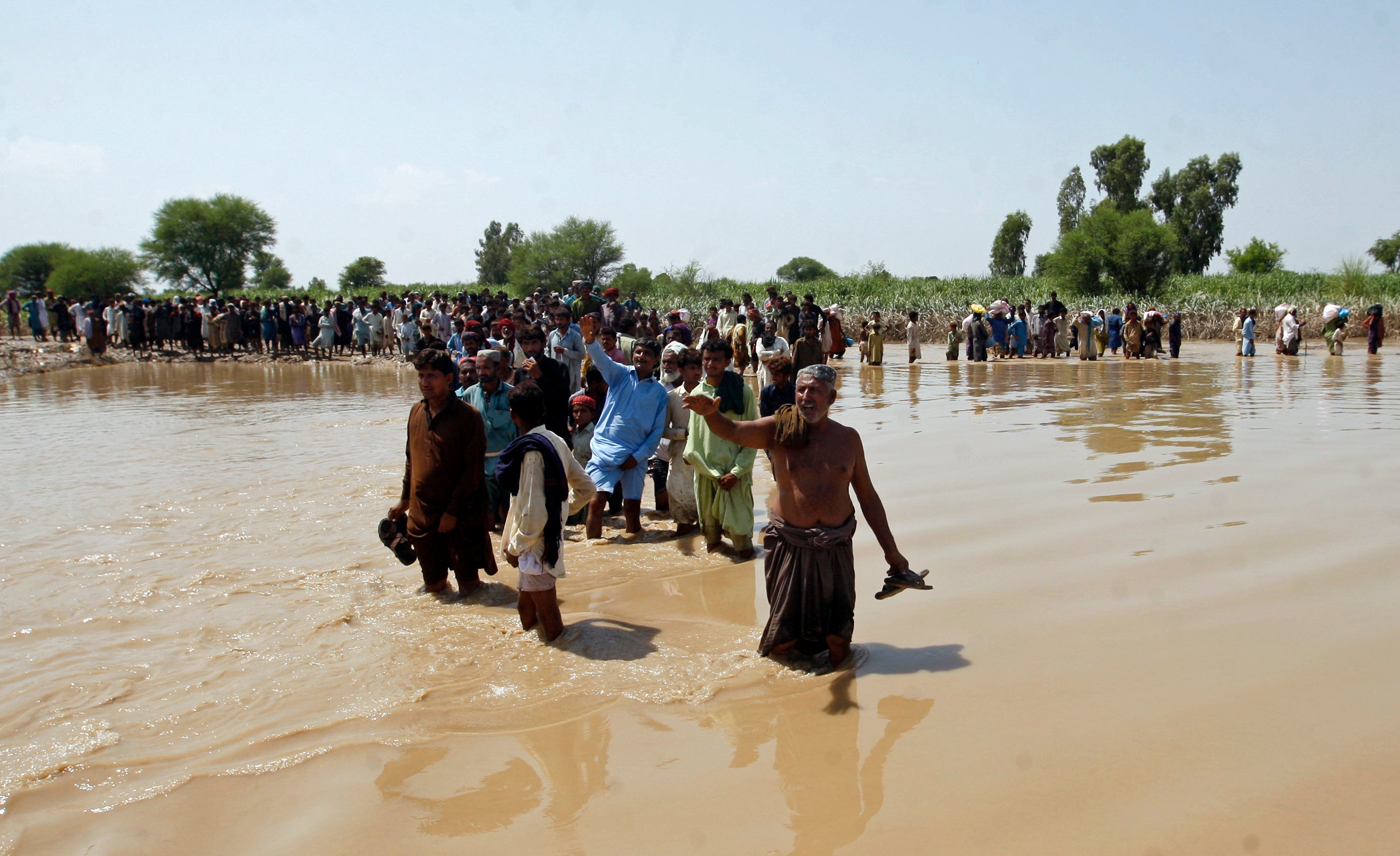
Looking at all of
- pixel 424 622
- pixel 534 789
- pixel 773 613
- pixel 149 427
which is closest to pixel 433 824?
pixel 534 789

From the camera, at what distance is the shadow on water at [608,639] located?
4652mm

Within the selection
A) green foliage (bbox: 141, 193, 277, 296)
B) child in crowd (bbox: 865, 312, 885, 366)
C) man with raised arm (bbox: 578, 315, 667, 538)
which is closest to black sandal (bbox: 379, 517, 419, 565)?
man with raised arm (bbox: 578, 315, 667, 538)

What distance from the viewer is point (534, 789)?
3.42 metres

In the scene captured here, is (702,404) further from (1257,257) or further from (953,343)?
(1257,257)

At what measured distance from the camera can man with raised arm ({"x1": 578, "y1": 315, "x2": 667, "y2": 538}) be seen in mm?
6816

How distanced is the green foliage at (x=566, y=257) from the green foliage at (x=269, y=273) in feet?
47.9

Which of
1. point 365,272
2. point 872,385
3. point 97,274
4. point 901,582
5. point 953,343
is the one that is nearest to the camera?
point 901,582

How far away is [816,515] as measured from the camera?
428 centimetres

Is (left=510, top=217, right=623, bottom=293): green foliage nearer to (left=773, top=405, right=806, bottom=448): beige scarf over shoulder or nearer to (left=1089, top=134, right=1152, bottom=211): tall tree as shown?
(left=1089, top=134, right=1152, bottom=211): tall tree

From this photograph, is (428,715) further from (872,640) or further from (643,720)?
(872,640)

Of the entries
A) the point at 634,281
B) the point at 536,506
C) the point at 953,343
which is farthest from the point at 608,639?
the point at 634,281

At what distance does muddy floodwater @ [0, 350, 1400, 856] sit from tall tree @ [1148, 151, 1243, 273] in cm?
5230

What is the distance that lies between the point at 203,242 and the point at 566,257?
836 inches

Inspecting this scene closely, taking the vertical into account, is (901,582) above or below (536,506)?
below
